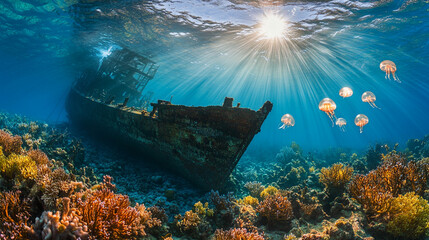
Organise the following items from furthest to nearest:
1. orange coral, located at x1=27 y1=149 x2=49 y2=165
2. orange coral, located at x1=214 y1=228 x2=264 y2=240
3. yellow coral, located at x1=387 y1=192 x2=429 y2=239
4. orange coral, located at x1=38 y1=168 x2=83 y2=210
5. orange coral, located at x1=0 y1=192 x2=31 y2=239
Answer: orange coral, located at x1=27 y1=149 x2=49 y2=165
orange coral, located at x1=214 y1=228 x2=264 y2=240
yellow coral, located at x1=387 y1=192 x2=429 y2=239
orange coral, located at x1=38 y1=168 x2=83 y2=210
orange coral, located at x1=0 y1=192 x2=31 y2=239

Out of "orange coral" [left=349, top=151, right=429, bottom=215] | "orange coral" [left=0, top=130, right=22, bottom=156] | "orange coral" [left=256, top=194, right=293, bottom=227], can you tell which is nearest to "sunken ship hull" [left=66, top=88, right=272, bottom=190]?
"orange coral" [left=256, top=194, right=293, bottom=227]

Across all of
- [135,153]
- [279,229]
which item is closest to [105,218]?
[279,229]

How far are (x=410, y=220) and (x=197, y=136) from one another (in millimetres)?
5834

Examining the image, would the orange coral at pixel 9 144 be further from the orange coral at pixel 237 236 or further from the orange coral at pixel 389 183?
the orange coral at pixel 389 183

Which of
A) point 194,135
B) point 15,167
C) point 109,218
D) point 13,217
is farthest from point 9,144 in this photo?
point 194,135

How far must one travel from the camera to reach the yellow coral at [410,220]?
3.32 meters

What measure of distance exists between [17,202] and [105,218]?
60.8 inches

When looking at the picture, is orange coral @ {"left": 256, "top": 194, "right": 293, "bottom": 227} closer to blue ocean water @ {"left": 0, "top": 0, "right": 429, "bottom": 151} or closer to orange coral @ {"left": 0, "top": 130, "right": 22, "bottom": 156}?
orange coral @ {"left": 0, "top": 130, "right": 22, "bottom": 156}

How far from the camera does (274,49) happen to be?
62.0 ft

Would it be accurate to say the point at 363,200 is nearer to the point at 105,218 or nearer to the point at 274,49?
the point at 105,218

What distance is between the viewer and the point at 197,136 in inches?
265

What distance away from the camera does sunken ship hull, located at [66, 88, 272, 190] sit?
5781mm

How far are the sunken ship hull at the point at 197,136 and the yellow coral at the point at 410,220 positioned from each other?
3.60 meters

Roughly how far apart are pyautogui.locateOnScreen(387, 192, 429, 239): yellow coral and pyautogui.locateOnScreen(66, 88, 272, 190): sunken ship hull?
11.8 feet
